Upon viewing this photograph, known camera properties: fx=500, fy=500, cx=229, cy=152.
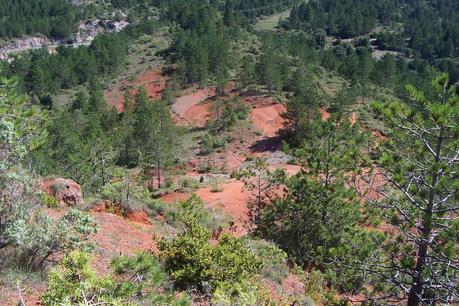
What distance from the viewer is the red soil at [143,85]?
61375 mm

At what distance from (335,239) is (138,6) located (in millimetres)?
123274

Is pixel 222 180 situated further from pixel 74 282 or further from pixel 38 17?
pixel 38 17

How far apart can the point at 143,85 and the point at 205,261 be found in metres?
56.3

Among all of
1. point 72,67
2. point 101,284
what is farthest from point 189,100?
point 101,284

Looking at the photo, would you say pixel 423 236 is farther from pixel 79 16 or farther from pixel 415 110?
pixel 79 16

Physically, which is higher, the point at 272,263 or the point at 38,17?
the point at 272,263

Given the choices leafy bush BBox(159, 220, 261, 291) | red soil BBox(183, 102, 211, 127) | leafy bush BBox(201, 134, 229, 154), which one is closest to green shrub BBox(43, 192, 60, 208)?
leafy bush BBox(159, 220, 261, 291)

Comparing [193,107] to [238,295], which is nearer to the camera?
[238,295]

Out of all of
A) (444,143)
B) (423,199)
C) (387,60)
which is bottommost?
(387,60)

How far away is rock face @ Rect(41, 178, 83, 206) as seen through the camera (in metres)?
14.7

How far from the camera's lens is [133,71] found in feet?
234

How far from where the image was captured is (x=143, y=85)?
63.7 m

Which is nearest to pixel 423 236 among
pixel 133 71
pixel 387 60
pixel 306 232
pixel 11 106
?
pixel 306 232

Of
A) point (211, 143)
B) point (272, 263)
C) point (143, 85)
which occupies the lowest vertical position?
point (211, 143)
